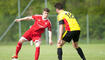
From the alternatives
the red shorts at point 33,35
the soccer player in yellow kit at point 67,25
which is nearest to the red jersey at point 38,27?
the red shorts at point 33,35

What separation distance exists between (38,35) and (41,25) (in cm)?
33

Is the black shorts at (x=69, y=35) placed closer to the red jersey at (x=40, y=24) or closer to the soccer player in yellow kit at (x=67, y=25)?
the soccer player in yellow kit at (x=67, y=25)

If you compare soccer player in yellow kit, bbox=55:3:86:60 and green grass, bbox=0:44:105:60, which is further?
green grass, bbox=0:44:105:60

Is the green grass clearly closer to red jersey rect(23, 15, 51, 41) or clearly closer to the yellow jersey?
red jersey rect(23, 15, 51, 41)

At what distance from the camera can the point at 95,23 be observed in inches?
1066

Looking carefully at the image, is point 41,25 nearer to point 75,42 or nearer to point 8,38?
point 75,42

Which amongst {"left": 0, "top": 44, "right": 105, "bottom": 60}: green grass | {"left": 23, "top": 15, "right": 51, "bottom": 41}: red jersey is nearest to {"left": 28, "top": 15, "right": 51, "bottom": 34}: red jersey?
{"left": 23, "top": 15, "right": 51, "bottom": 41}: red jersey

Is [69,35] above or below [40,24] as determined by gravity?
below

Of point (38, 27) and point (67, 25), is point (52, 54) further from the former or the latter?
point (67, 25)

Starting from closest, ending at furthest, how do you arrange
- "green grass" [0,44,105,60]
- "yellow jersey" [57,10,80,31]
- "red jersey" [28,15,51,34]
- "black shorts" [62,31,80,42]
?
1. "yellow jersey" [57,10,80,31]
2. "black shorts" [62,31,80,42]
3. "red jersey" [28,15,51,34]
4. "green grass" [0,44,105,60]

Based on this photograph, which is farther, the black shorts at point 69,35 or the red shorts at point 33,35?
the red shorts at point 33,35

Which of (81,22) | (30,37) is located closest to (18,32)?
(81,22)

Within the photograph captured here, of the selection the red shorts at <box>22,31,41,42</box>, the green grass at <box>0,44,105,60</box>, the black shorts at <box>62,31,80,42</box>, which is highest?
the black shorts at <box>62,31,80,42</box>

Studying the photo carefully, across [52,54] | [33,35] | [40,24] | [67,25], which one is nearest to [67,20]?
[67,25]
